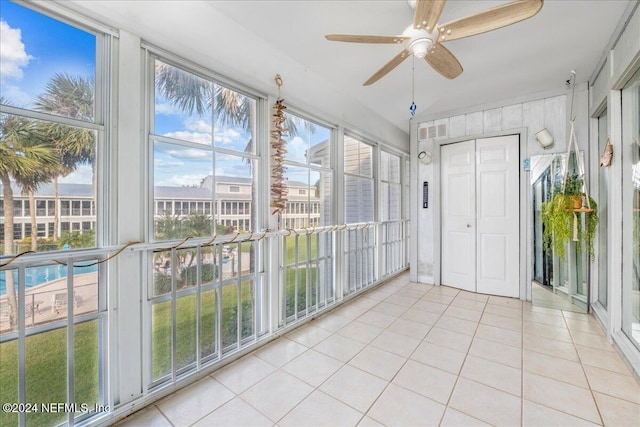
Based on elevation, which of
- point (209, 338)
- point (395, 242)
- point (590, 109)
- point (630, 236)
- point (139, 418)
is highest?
point (590, 109)

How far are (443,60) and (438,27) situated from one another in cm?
40

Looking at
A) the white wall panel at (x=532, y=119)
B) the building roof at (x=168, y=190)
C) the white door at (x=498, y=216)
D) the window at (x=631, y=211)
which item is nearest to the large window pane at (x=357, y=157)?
the building roof at (x=168, y=190)

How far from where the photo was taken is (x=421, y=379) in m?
1.89

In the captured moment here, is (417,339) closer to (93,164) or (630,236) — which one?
(630,236)

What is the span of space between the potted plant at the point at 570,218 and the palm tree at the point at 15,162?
4165 millimetres

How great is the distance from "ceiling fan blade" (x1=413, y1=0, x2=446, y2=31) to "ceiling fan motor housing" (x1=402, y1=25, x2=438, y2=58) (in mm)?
40

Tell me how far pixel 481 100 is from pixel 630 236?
2.28 metres

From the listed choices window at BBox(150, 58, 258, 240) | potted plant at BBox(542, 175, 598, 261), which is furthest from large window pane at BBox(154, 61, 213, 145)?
potted plant at BBox(542, 175, 598, 261)

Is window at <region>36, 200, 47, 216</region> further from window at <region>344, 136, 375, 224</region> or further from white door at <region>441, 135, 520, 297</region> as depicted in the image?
white door at <region>441, 135, 520, 297</region>

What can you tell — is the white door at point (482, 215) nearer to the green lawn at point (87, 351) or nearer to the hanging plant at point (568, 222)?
the hanging plant at point (568, 222)

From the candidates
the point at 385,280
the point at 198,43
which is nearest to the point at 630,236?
the point at 385,280

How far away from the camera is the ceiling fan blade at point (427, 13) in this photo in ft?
4.63

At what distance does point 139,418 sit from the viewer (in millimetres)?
1570

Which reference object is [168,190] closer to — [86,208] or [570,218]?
[86,208]
